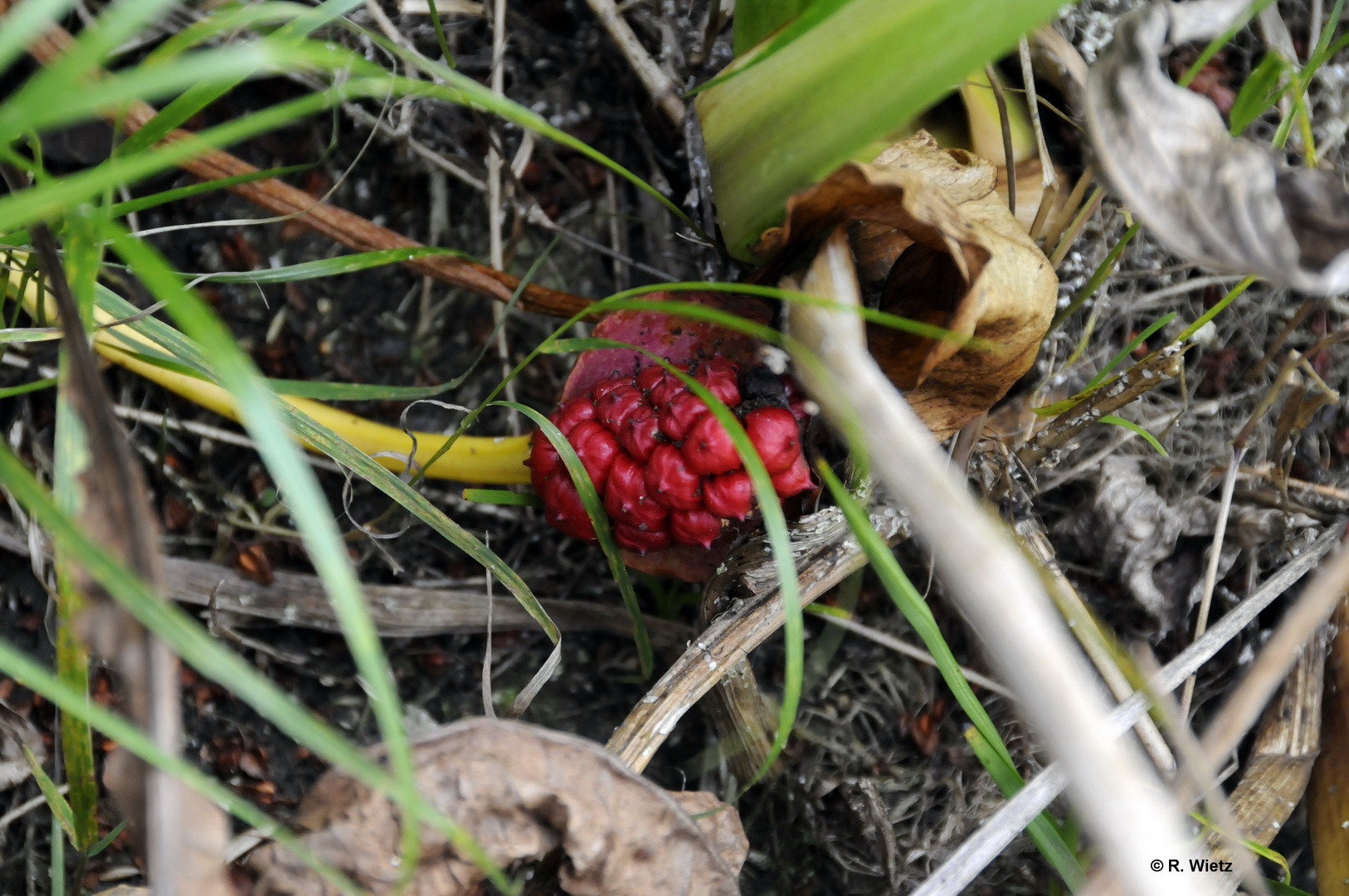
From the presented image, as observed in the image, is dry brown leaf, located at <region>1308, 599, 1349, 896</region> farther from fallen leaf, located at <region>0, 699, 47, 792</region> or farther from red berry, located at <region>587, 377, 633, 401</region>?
fallen leaf, located at <region>0, 699, 47, 792</region>

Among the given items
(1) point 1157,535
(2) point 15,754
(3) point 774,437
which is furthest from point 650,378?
(2) point 15,754

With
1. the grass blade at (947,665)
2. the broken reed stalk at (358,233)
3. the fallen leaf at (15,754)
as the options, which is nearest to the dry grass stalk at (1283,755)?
the grass blade at (947,665)

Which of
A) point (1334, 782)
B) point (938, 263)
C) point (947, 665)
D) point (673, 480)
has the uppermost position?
point (938, 263)

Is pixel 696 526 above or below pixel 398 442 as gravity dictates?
below

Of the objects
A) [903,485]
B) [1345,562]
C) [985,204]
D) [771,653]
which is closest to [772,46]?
[985,204]

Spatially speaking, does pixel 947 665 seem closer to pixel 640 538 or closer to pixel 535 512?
pixel 640 538

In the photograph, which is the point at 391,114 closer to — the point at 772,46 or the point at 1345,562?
the point at 772,46
